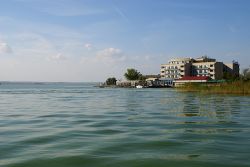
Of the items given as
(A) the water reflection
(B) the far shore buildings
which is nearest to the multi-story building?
(B) the far shore buildings

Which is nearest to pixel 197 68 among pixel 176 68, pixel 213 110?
pixel 176 68

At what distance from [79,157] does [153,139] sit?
415cm

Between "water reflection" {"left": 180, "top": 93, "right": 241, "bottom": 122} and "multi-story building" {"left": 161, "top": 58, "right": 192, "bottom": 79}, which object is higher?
"multi-story building" {"left": 161, "top": 58, "right": 192, "bottom": 79}

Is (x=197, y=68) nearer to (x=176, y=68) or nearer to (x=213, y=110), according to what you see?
(x=176, y=68)

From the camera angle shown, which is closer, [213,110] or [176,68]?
[213,110]

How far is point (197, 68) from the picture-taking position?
597 feet

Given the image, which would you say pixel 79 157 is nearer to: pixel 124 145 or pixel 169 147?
pixel 124 145

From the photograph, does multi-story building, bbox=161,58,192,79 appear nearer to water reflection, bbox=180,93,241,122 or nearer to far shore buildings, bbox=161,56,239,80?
far shore buildings, bbox=161,56,239,80

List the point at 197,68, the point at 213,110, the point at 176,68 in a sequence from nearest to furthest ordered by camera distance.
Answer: the point at 213,110, the point at 197,68, the point at 176,68

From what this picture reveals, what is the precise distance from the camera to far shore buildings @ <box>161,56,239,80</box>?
17475cm

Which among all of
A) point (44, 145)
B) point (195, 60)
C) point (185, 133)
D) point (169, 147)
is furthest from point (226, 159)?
point (195, 60)

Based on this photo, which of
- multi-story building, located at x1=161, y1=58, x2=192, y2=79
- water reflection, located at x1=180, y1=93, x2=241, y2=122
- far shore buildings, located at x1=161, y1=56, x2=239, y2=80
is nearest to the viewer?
water reflection, located at x1=180, y1=93, x2=241, y2=122

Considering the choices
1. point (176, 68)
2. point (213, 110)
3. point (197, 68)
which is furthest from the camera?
point (176, 68)

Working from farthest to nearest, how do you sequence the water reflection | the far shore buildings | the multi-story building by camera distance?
the multi-story building, the far shore buildings, the water reflection
